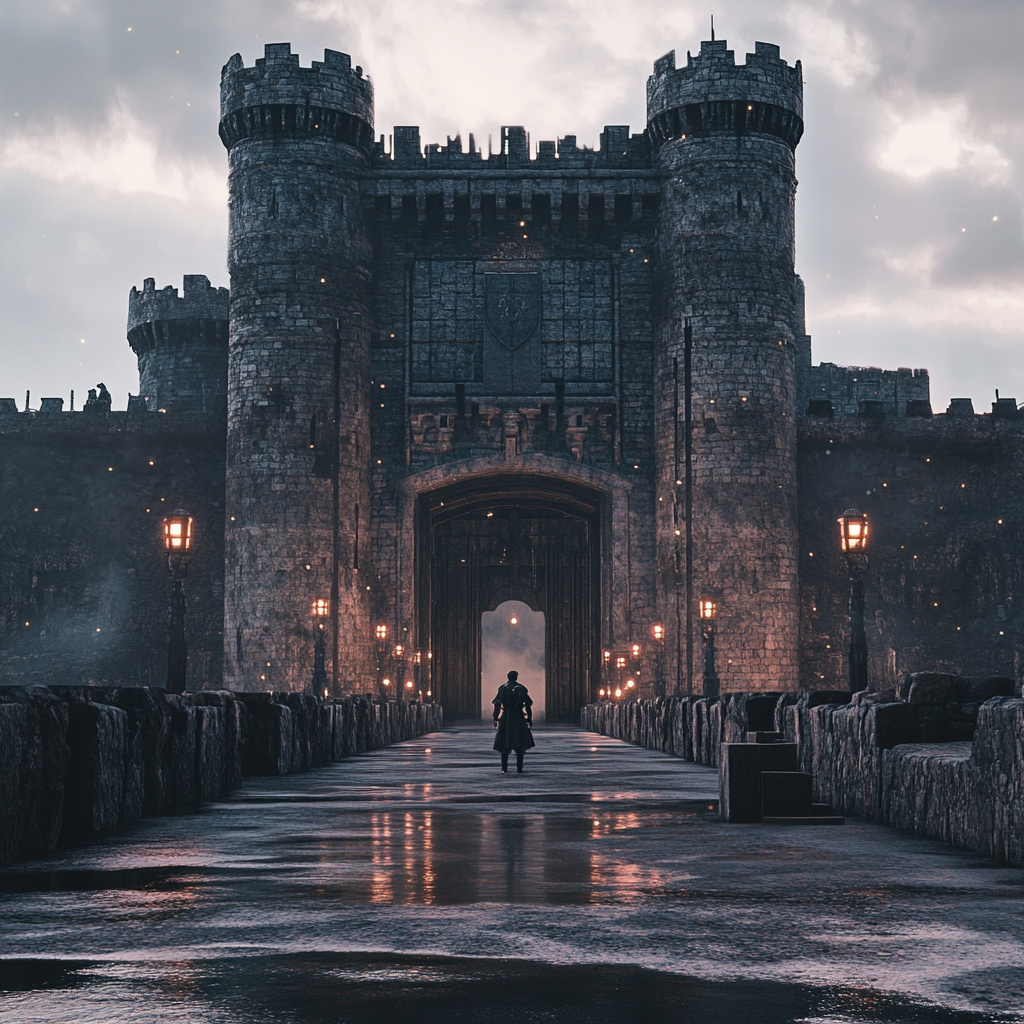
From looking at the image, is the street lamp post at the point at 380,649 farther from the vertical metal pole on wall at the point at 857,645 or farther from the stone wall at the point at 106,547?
the vertical metal pole on wall at the point at 857,645

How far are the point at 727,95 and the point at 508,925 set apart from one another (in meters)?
42.3

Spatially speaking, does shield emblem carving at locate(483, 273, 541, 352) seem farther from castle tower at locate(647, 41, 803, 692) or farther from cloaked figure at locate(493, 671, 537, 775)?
cloaked figure at locate(493, 671, 537, 775)

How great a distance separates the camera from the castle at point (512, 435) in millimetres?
43156

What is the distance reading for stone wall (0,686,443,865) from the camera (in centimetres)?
748

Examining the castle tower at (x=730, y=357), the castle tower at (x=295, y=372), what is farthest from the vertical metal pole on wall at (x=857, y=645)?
the castle tower at (x=295, y=372)

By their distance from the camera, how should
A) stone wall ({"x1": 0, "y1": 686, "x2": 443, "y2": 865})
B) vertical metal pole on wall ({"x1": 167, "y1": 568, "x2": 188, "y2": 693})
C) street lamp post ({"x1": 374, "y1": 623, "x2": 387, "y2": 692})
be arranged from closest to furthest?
stone wall ({"x1": 0, "y1": 686, "x2": 443, "y2": 865}) → vertical metal pole on wall ({"x1": 167, "y1": 568, "x2": 188, "y2": 693}) → street lamp post ({"x1": 374, "y1": 623, "x2": 387, "y2": 692})

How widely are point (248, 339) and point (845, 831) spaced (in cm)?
3749

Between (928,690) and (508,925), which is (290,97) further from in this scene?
(508,925)

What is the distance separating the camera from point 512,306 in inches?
1828

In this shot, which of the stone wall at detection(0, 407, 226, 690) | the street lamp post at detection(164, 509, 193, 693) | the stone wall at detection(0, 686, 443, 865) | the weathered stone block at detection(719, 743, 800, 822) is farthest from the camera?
the stone wall at detection(0, 407, 226, 690)

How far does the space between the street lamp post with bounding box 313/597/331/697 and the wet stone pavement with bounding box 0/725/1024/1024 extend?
2914 centimetres

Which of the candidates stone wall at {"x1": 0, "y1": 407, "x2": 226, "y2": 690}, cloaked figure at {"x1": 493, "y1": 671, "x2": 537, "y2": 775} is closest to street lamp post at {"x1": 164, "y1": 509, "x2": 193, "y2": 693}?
cloaked figure at {"x1": 493, "y1": 671, "x2": 537, "y2": 775}

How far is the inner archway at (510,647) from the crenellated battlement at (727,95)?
3547 cm

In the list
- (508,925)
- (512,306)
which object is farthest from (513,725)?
(512,306)
